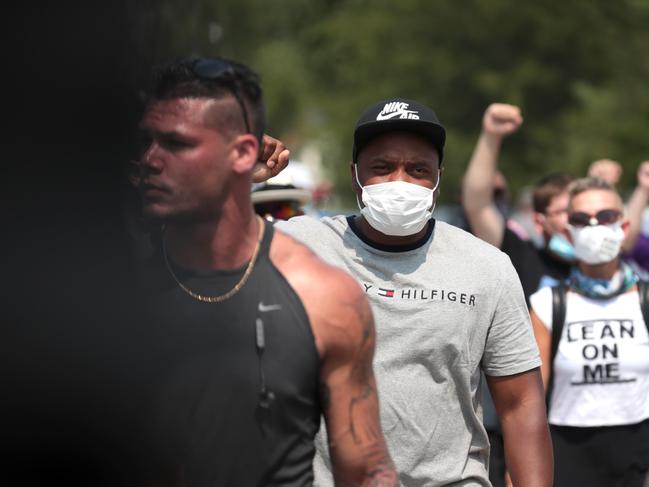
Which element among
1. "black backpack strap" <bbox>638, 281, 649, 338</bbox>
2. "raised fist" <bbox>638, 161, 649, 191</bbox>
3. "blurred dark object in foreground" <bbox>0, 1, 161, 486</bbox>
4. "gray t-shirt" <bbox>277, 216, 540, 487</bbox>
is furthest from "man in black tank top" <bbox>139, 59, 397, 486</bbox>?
"raised fist" <bbox>638, 161, 649, 191</bbox>

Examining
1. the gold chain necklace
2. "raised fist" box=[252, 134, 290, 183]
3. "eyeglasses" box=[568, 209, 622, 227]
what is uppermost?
"raised fist" box=[252, 134, 290, 183]

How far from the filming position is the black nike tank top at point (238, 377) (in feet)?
10.5

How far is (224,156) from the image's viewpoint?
10.7 ft

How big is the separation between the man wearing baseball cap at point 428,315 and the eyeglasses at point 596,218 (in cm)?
223

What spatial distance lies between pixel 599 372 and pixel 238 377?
3.42 m

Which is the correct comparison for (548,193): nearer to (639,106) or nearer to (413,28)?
(639,106)

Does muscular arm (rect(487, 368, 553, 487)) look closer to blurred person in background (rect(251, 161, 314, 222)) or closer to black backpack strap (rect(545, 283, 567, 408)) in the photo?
black backpack strap (rect(545, 283, 567, 408))

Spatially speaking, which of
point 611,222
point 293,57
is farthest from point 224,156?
point 293,57

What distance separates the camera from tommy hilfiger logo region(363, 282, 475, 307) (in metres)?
4.39

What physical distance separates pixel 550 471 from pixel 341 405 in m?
1.56

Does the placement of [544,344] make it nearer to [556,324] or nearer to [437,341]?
[556,324]

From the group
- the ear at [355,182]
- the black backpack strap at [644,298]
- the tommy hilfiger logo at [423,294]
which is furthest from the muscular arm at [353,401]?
the black backpack strap at [644,298]

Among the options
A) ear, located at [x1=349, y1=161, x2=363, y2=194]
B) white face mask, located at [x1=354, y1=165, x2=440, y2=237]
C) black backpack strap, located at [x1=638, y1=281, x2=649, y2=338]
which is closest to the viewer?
white face mask, located at [x1=354, y1=165, x2=440, y2=237]

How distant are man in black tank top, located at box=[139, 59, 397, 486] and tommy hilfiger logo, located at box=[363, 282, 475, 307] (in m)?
1.02
